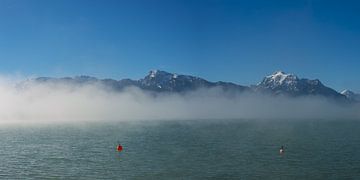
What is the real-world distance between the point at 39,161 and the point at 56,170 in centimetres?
1468

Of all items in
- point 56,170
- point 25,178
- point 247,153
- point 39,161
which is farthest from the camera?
point 247,153

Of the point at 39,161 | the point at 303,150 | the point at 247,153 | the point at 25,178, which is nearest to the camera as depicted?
the point at 25,178

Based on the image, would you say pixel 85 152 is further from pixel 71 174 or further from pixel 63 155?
pixel 71 174

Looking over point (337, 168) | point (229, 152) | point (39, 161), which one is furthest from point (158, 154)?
point (337, 168)

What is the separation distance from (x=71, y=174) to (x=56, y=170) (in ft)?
20.6

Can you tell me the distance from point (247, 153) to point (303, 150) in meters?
20.2

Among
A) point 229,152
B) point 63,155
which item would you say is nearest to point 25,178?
point 63,155

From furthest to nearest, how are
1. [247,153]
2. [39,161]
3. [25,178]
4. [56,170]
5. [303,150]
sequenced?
[303,150]
[247,153]
[39,161]
[56,170]
[25,178]

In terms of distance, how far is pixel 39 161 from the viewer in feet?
334

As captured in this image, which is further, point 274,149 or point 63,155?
point 274,149

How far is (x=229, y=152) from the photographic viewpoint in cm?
11606

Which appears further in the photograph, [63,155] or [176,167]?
[63,155]

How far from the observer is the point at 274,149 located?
407 feet

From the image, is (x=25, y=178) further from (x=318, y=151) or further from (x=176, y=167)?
(x=318, y=151)
